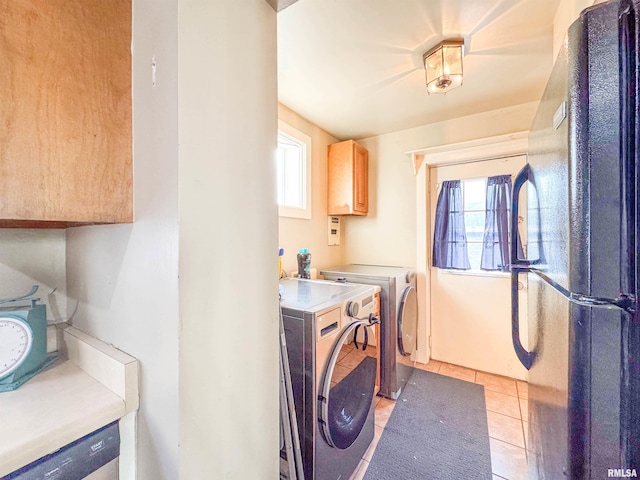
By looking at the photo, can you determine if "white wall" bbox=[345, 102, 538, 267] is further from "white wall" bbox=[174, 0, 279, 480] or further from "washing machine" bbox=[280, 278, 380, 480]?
"white wall" bbox=[174, 0, 279, 480]

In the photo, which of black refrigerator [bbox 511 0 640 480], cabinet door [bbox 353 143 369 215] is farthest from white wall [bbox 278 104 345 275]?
black refrigerator [bbox 511 0 640 480]

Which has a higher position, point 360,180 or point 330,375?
point 360,180

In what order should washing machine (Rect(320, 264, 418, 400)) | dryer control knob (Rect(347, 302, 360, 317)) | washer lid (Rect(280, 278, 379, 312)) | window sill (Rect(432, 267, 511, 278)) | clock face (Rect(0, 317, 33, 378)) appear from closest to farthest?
1. clock face (Rect(0, 317, 33, 378))
2. washer lid (Rect(280, 278, 379, 312))
3. dryer control knob (Rect(347, 302, 360, 317))
4. washing machine (Rect(320, 264, 418, 400))
5. window sill (Rect(432, 267, 511, 278))

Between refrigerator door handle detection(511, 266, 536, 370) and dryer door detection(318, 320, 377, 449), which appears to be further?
dryer door detection(318, 320, 377, 449)

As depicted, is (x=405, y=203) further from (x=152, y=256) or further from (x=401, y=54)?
(x=152, y=256)

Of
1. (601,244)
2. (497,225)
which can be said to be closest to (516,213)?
(601,244)

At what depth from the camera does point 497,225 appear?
7.84 feet

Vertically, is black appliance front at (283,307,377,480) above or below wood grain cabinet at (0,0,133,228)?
below

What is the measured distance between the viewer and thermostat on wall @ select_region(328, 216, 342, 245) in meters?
2.89

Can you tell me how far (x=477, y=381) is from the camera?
2.42 metres

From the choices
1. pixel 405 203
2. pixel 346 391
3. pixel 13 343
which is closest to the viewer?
pixel 13 343

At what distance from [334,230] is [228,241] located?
91.5 inches

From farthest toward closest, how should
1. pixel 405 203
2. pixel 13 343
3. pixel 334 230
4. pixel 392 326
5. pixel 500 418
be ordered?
pixel 334 230 → pixel 405 203 → pixel 392 326 → pixel 500 418 → pixel 13 343

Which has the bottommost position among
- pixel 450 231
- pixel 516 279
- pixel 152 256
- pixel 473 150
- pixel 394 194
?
pixel 516 279
